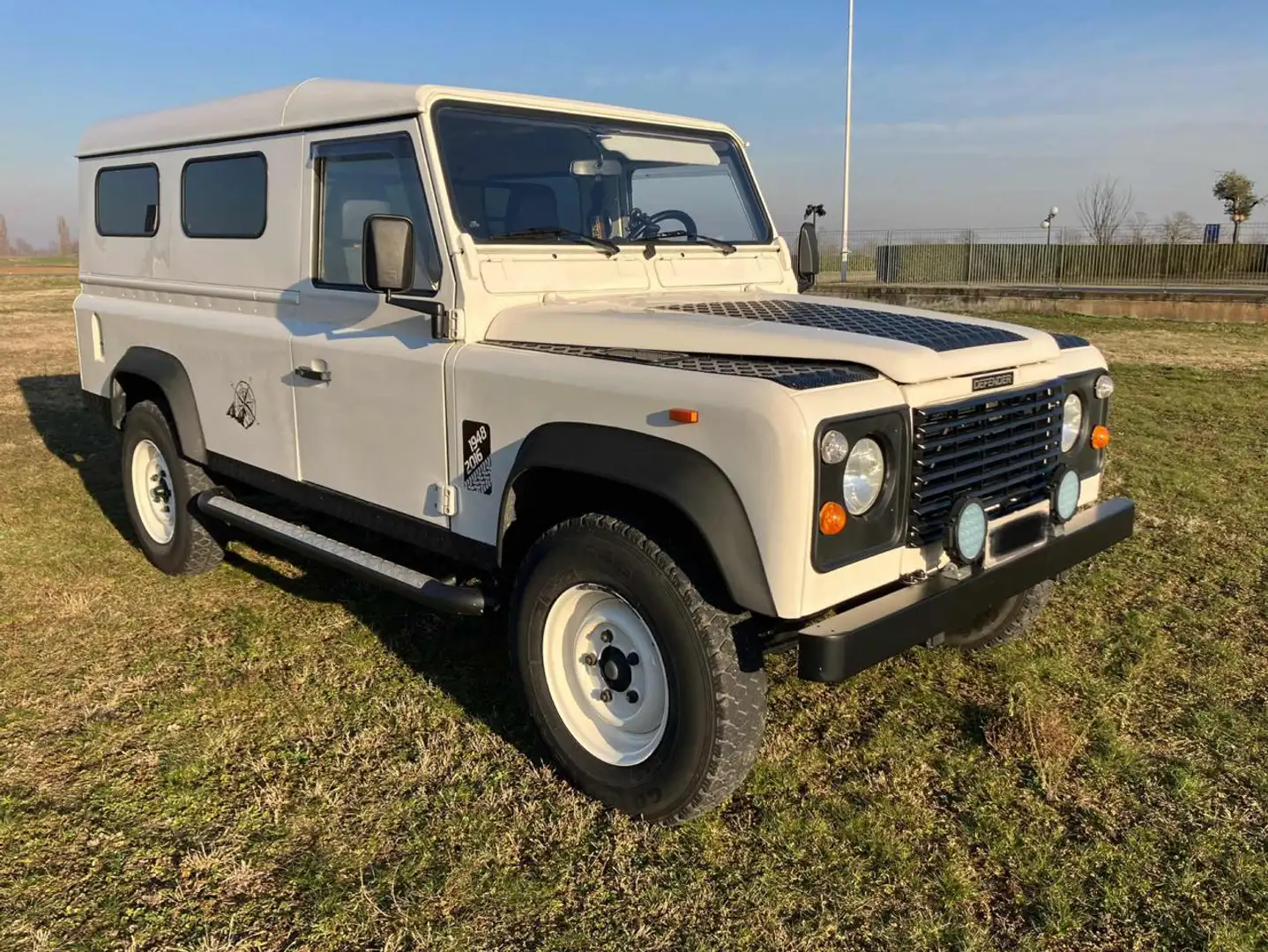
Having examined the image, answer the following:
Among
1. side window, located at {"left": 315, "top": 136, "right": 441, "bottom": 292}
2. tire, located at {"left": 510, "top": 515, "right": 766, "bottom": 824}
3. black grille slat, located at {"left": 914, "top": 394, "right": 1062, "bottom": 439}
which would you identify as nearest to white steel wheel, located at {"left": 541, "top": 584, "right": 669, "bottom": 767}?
tire, located at {"left": 510, "top": 515, "right": 766, "bottom": 824}

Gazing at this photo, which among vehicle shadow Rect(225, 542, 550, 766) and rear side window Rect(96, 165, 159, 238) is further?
rear side window Rect(96, 165, 159, 238)

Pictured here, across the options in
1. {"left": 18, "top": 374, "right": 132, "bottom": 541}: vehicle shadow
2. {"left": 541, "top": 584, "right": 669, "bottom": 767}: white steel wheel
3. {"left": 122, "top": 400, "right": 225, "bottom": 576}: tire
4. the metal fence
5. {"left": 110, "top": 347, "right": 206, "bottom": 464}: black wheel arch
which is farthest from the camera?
the metal fence

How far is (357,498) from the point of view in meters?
3.92

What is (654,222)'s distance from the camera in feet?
13.8

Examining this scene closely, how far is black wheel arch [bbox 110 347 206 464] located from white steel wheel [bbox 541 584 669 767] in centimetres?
258

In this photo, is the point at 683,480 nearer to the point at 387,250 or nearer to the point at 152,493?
the point at 387,250

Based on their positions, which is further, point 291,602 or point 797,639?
point 291,602

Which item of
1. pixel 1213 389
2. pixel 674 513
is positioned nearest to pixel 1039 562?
pixel 674 513

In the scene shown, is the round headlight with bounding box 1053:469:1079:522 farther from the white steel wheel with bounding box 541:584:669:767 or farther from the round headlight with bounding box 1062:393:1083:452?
the white steel wheel with bounding box 541:584:669:767

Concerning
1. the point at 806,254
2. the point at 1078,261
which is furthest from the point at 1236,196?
the point at 806,254

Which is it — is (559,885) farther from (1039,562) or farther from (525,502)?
(1039,562)

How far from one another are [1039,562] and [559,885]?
1767 mm

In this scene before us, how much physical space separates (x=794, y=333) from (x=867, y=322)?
430 mm

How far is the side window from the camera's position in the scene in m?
3.50
